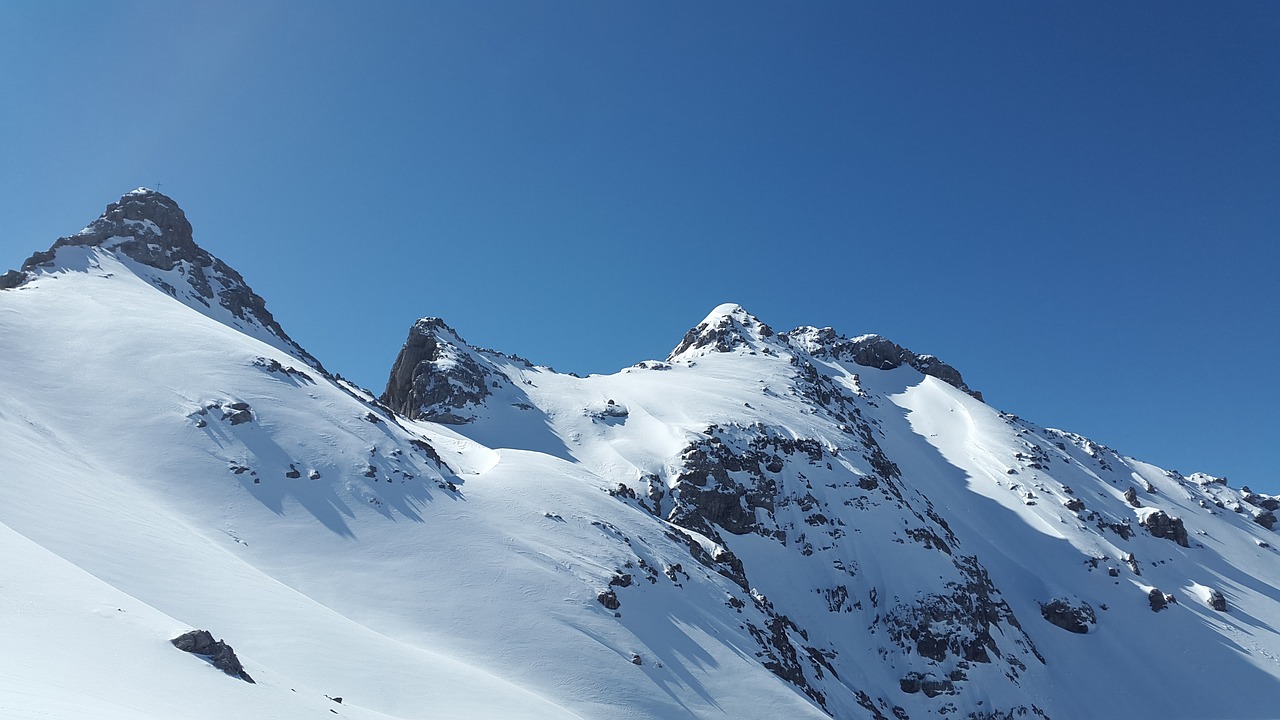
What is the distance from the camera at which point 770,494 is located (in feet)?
291

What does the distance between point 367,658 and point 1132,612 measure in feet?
342

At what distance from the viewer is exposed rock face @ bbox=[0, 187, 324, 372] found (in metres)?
87.8

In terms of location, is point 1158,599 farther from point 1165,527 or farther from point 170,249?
point 170,249

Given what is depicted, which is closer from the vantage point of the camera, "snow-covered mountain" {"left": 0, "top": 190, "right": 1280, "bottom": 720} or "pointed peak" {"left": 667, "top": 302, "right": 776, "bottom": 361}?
"snow-covered mountain" {"left": 0, "top": 190, "right": 1280, "bottom": 720}

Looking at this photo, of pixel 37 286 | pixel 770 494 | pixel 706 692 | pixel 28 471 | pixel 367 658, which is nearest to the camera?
pixel 367 658

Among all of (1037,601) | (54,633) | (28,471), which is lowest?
(54,633)

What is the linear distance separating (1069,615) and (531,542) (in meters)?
78.0

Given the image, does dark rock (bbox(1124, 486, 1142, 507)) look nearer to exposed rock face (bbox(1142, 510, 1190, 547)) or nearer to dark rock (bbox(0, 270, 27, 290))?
exposed rock face (bbox(1142, 510, 1190, 547))

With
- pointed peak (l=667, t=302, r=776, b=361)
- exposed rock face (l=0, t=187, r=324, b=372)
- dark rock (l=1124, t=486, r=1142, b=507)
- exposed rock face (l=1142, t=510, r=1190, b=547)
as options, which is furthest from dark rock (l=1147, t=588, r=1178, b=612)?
exposed rock face (l=0, t=187, r=324, b=372)

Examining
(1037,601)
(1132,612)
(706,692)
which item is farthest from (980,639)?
(706,692)

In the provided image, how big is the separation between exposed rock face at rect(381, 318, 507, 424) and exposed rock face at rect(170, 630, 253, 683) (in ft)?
234

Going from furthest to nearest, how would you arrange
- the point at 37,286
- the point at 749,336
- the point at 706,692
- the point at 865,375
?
1. the point at 865,375
2. the point at 749,336
3. the point at 37,286
4. the point at 706,692

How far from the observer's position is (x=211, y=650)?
76.3ft

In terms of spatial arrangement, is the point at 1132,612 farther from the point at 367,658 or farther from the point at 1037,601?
the point at 367,658
